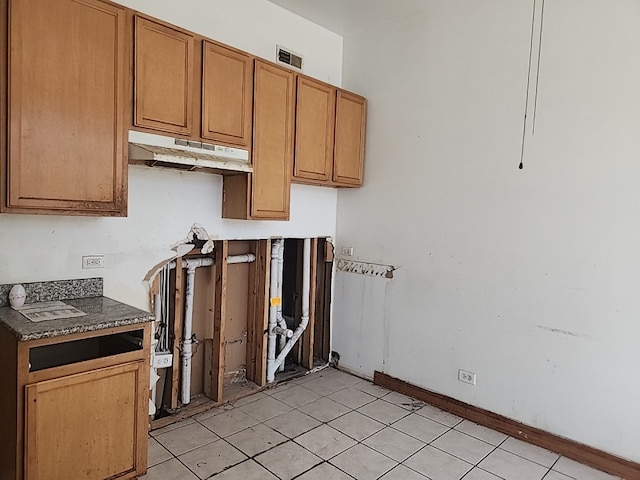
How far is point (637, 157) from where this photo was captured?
250 cm

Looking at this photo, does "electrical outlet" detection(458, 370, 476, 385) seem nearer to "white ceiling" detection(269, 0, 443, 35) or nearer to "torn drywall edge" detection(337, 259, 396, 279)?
"torn drywall edge" detection(337, 259, 396, 279)

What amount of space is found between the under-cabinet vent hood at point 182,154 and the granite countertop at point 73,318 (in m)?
0.81

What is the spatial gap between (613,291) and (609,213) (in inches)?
18.5

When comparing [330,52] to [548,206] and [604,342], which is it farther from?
[604,342]

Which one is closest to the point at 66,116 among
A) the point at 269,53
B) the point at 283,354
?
the point at 269,53

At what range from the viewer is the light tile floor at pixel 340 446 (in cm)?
250

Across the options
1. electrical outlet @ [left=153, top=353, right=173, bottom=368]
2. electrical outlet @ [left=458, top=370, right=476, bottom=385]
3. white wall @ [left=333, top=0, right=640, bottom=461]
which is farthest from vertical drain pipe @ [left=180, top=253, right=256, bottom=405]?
electrical outlet @ [left=458, top=370, right=476, bottom=385]

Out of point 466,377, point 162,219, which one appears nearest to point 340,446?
point 466,377

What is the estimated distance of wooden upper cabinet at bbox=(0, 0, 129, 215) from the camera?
1.98 meters

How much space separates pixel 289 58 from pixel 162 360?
8.38 ft

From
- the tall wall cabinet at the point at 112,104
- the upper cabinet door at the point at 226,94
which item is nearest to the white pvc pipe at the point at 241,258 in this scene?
the tall wall cabinet at the point at 112,104

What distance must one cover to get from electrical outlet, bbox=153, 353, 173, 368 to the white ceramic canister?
100 centimetres

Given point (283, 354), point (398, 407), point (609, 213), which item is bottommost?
point (398, 407)

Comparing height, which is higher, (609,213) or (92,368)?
(609,213)
